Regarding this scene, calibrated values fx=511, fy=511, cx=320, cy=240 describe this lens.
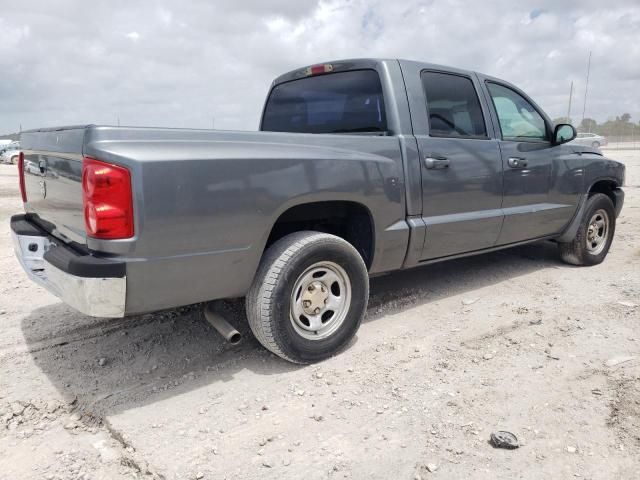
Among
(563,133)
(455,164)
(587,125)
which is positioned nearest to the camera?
(455,164)

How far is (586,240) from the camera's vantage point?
529cm

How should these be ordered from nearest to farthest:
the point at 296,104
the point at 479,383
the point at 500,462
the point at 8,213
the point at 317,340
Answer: the point at 500,462
the point at 479,383
the point at 317,340
the point at 296,104
the point at 8,213

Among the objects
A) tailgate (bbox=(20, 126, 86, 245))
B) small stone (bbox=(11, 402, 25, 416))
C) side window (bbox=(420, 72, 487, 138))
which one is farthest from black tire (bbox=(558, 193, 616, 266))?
small stone (bbox=(11, 402, 25, 416))

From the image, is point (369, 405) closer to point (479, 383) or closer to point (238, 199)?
point (479, 383)

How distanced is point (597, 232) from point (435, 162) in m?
2.88

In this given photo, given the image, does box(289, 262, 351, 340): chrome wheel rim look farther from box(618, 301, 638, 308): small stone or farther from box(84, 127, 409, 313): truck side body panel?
box(618, 301, 638, 308): small stone

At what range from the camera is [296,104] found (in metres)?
4.21

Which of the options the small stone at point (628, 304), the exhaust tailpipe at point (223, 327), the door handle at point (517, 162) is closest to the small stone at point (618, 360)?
the small stone at point (628, 304)

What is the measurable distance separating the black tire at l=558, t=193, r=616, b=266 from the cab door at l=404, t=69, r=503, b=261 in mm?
1490

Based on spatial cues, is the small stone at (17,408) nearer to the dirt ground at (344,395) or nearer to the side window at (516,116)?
the dirt ground at (344,395)

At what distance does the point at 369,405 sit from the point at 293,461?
578 mm

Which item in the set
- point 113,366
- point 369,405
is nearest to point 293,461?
point 369,405

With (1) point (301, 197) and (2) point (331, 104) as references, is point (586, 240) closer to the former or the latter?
(2) point (331, 104)

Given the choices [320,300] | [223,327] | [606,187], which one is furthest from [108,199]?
[606,187]
